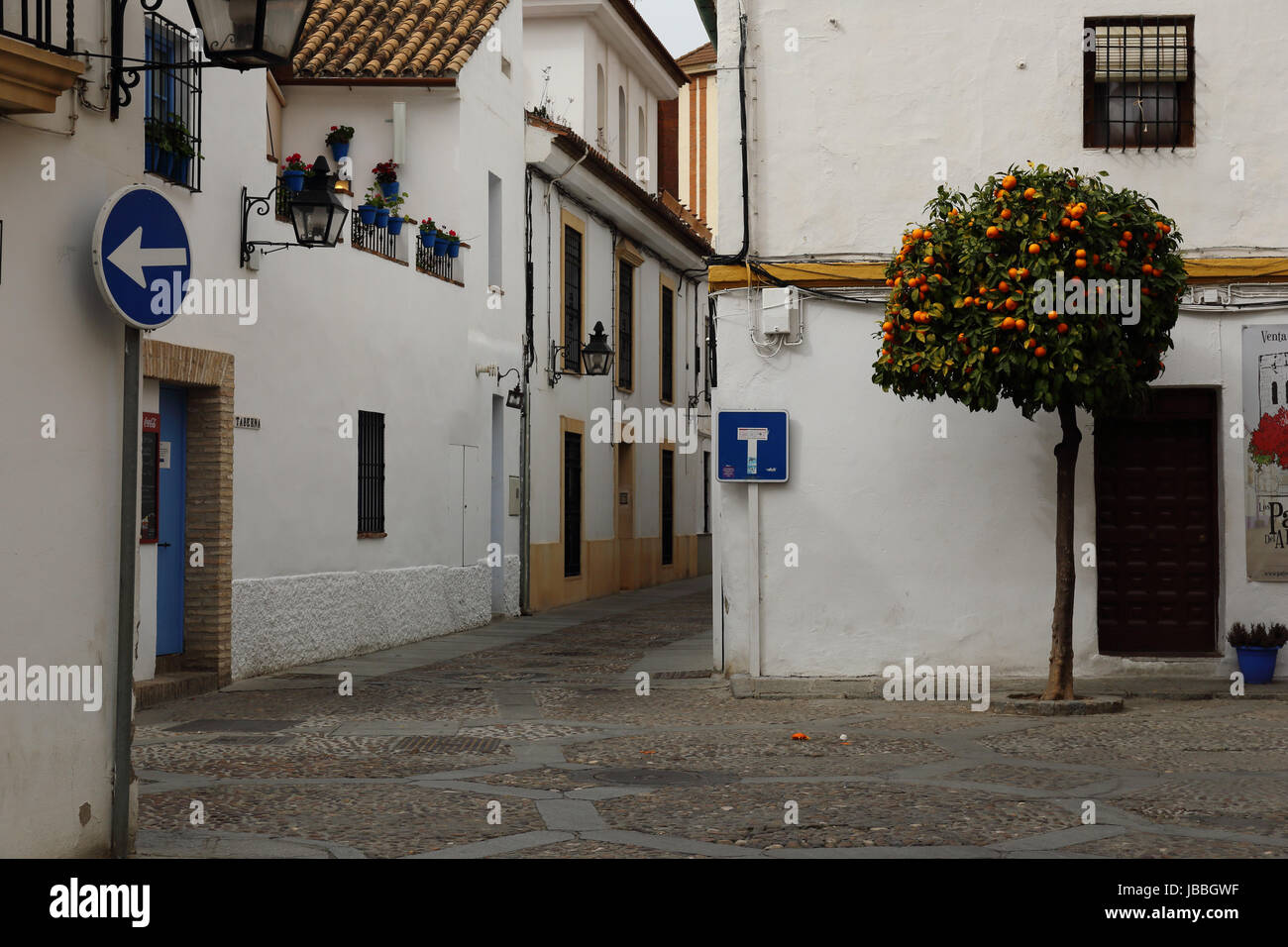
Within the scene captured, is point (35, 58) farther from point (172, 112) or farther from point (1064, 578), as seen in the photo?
point (1064, 578)

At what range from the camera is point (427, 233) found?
720 inches

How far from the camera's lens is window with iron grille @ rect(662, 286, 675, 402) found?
101 ft

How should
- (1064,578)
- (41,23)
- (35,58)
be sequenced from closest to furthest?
(35,58), (41,23), (1064,578)

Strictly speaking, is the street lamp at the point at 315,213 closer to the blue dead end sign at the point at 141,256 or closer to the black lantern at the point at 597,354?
the blue dead end sign at the point at 141,256

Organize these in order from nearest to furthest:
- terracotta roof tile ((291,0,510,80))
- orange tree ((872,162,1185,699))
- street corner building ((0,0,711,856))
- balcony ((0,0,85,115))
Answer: balcony ((0,0,85,115))
street corner building ((0,0,711,856))
orange tree ((872,162,1185,699))
terracotta roof tile ((291,0,510,80))

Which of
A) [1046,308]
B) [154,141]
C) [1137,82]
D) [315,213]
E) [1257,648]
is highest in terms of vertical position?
[1137,82]

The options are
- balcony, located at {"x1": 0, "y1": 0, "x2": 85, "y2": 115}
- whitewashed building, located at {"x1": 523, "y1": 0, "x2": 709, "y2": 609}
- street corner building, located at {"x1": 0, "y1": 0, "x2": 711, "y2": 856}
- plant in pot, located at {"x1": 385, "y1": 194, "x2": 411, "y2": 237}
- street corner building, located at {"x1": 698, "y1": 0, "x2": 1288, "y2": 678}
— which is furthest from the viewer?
whitewashed building, located at {"x1": 523, "y1": 0, "x2": 709, "y2": 609}

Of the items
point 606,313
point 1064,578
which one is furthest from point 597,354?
point 1064,578

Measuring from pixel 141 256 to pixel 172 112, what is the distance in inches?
276

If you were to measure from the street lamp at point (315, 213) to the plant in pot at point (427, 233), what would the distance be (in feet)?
14.2

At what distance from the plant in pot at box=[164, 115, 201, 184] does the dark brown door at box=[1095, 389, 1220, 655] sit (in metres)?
7.60

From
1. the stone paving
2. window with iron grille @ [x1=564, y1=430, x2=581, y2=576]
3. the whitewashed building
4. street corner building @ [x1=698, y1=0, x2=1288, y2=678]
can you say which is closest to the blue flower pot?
street corner building @ [x1=698, y1=0, x2=1288, y2=678]

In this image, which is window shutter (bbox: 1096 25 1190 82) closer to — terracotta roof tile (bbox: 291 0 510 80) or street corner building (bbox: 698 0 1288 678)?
street corner building (bbox: 698 0 1288 678)

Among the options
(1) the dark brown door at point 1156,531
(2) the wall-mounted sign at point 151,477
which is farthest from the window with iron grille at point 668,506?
(2) the wall-mounted sign at point 151,477
